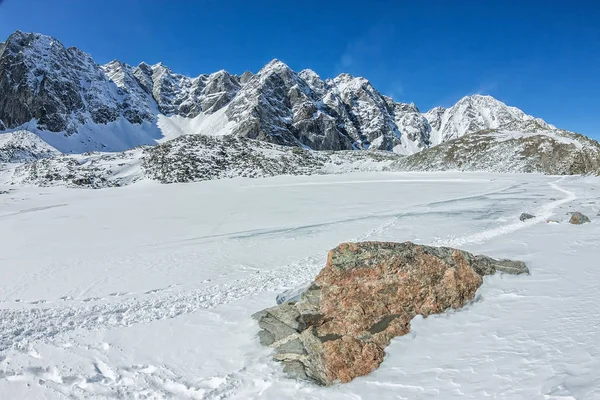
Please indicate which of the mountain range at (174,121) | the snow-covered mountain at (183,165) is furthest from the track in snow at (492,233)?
the snow-covered mountain at (183,165)

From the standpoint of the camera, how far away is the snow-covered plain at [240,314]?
5.66 m

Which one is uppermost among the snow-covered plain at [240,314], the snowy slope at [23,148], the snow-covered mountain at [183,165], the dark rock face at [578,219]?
the snowy slope at [23,148]

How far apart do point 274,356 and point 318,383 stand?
3.94 feet

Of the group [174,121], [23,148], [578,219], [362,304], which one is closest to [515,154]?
[578,219]

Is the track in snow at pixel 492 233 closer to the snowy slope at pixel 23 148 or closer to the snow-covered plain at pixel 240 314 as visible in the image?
the snow-covered plain at pixel 240 314

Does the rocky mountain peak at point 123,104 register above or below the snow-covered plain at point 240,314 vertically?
above

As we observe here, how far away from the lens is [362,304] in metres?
7.72

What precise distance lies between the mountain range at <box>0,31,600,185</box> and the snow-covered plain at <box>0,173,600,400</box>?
168 ft

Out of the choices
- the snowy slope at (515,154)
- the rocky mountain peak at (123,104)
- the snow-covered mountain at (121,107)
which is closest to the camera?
the snowy slope at (515,154)

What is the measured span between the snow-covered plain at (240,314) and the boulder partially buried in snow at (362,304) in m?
0.32

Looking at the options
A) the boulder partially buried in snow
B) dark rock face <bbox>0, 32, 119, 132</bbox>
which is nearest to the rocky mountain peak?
dark rock face <bbox>0, 32, 119, 132</bbox>

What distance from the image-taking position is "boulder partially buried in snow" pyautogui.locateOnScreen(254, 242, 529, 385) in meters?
6.43

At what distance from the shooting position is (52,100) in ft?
439

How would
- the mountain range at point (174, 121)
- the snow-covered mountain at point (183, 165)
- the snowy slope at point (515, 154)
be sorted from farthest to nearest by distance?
the mountain range at point (174, 121)
the snowy slope at point (515, 154)
the snow-covered mountain at point (183, 165)
